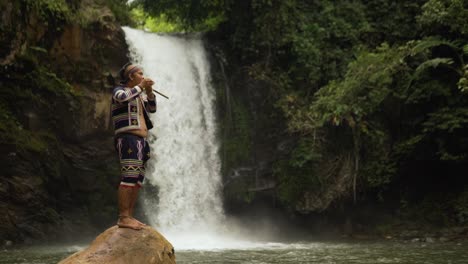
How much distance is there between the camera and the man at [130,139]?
27.1ft

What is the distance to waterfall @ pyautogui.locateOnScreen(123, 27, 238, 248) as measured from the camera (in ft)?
62.4

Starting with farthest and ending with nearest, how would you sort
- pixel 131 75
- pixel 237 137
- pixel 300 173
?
pixel 237 137, pixel 300 173, pixel 131 75

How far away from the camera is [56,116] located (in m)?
17.7

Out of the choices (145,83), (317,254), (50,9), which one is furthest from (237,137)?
(145,83)

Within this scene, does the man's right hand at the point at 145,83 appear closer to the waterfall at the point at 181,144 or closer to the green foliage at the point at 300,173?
the waterfall at the point at 181,144

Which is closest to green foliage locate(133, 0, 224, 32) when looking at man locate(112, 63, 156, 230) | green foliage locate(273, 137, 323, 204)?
green foliage locate(273, 137, 323, 204)

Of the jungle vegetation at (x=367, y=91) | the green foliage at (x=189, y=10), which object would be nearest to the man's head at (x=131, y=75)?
the jungle vegetation at (x=367, y=91)

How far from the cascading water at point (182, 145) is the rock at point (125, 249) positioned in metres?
9.23

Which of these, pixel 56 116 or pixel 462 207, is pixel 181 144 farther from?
pixel 462 207

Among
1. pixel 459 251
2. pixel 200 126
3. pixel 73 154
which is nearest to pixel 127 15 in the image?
pixel 200 126

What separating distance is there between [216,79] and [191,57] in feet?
4.16

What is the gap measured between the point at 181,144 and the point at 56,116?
4.28 metres

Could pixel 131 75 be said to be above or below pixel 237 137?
below

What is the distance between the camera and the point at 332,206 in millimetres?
19250
